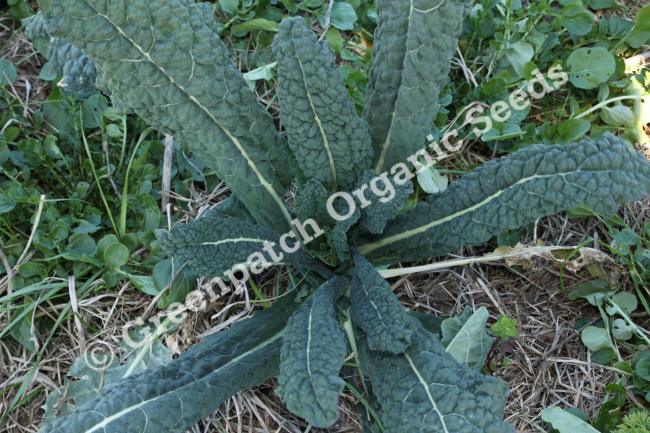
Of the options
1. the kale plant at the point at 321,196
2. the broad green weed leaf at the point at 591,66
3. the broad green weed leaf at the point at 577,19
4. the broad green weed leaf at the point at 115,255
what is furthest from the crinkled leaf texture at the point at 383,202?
the broad green weed leaf at the point at 577,19

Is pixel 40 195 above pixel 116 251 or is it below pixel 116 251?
above

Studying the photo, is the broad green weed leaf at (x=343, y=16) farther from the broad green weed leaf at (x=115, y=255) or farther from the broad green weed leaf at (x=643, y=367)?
the broad green weed leaf at (x=643, y=367)

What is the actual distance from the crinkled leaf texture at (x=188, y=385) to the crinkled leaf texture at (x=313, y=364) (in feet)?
0.44

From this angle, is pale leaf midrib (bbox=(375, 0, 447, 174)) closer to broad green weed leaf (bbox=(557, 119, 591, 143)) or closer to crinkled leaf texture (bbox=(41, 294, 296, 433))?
crinkled leaf texture (bbox=(41, 294, 296, 433))

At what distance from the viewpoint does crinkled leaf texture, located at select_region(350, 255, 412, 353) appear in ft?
4.23

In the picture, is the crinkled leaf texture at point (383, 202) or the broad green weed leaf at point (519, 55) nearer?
the crinkled leaf texture at point (383, 202)

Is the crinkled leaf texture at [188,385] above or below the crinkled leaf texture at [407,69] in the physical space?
below

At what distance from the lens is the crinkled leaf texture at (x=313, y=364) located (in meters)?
1.13

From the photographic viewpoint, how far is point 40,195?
1848mm

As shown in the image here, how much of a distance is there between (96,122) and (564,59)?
1.39m

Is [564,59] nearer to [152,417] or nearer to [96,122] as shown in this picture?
[96,122]

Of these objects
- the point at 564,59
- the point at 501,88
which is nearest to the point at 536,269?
the point at 501,88

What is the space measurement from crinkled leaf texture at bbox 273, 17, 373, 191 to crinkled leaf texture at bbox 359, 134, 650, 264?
19 centimetres

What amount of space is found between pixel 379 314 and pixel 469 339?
0.31 meters
